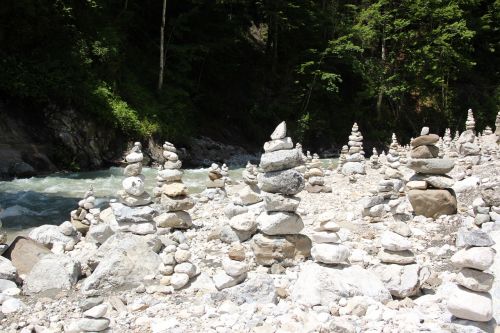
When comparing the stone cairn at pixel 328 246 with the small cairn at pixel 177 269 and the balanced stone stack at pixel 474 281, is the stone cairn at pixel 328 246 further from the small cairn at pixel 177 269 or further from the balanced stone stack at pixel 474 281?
the small cairn at pixel 177 269

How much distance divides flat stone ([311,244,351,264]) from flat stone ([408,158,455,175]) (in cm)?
439

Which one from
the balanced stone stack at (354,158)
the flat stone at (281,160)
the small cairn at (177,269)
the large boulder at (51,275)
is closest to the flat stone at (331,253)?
the flat stone at (281,160)

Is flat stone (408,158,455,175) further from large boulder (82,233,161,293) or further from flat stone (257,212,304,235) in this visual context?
large boulder (82,233,161,293)

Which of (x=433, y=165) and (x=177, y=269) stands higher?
(x=433, y=165)

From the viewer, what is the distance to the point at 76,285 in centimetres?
677

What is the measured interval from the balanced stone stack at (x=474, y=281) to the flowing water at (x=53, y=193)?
9.50 m

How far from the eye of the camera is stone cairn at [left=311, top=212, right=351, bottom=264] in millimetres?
6000

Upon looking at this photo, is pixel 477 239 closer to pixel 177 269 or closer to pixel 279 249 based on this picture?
pixel 279 249

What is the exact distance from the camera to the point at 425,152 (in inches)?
384

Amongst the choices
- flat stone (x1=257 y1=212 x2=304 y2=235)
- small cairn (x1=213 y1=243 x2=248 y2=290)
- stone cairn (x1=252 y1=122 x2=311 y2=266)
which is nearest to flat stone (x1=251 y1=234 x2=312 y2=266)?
stone cairn (x1=252 y1=122 x2=311 y2=266)

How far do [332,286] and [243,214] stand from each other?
10.2 ft

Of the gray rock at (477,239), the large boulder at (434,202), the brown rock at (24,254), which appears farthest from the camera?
the large boulder at (434,202)

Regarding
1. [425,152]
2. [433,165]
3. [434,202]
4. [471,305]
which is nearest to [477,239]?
[471,305]

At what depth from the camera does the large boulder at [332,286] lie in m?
5.52
